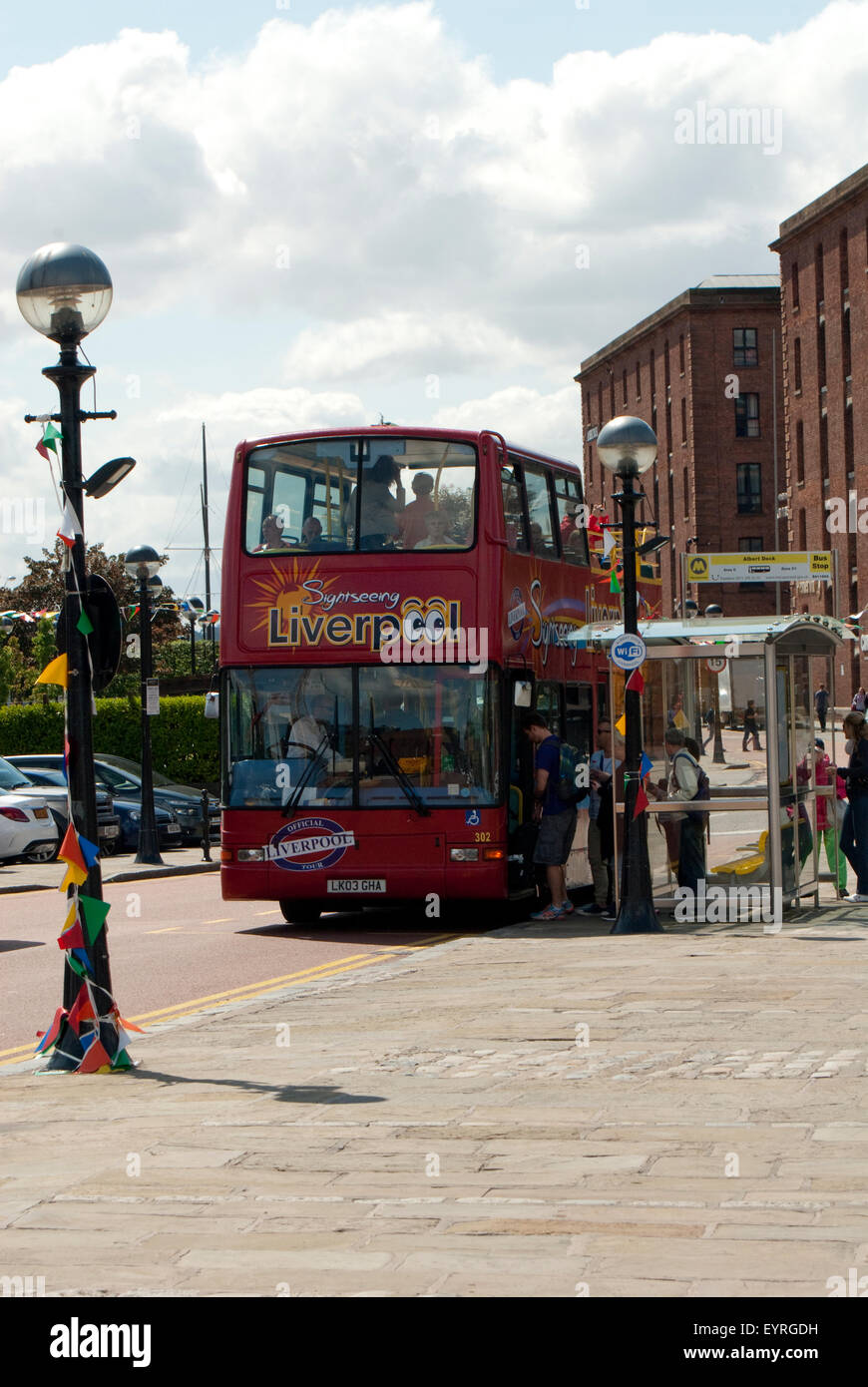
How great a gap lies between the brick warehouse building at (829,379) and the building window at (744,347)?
629 inches

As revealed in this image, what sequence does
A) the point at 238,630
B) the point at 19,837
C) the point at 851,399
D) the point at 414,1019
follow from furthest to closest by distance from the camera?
the point at 851,399
the point at 19,837
the point at 238,630
the point at 414,1019

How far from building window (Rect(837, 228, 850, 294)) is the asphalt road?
172 feet

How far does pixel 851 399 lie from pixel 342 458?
5381cm

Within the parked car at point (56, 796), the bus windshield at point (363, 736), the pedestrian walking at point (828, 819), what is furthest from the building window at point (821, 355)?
the bus windshield at point (363, 736)

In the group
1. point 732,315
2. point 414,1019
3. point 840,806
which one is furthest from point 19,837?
point 732,315

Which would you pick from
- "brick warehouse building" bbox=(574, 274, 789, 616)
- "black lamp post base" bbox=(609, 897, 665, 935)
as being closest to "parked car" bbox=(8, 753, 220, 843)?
"black lamp post base" bbox=(609, 897, 665, 935)


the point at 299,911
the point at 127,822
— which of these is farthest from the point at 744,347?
the point at 299,911

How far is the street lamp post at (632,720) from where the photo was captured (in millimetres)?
15406

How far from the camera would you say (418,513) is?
55.5 ft

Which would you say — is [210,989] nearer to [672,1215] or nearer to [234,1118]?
[234,1118]

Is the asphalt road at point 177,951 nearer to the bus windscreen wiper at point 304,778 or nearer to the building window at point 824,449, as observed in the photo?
the bus windscreen wiper at point 304,778

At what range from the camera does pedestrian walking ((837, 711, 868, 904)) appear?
17297mm
